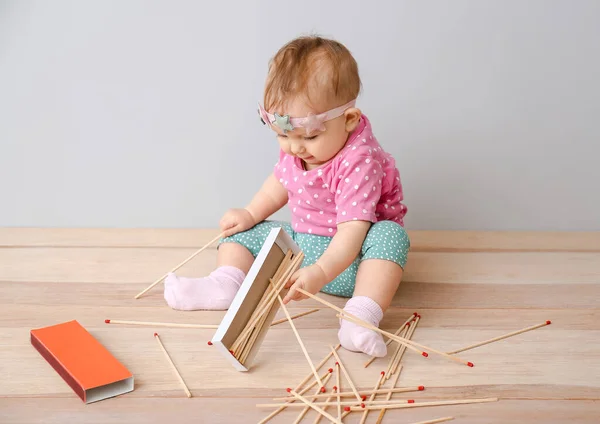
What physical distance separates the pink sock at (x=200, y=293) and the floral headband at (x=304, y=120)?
330 mm

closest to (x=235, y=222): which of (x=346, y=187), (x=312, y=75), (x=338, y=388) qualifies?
(x=346, y=187)

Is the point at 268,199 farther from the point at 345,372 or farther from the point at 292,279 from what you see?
the point at 345,372

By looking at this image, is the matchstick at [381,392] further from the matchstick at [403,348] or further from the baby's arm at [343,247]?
the baby's arm at [343,247]

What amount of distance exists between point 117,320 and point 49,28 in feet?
2.51

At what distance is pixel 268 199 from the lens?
155cm

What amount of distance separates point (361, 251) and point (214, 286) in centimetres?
29

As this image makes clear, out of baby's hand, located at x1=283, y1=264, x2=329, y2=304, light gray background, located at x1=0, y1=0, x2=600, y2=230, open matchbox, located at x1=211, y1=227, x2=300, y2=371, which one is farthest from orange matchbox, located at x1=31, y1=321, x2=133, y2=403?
light gray background, located at x1=0, y1=0, x2=600, y2=230

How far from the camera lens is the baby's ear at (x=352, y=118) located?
1.32 metres

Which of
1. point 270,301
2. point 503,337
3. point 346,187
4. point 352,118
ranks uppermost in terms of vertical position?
point 352,118

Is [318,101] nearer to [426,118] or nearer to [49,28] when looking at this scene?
[426,118]

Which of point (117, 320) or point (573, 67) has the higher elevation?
point (573, 67)

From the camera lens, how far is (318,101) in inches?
49.9

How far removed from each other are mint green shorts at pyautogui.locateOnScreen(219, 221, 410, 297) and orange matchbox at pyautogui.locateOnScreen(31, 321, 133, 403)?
40cm

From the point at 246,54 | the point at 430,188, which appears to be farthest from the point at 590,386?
the point at 246,54
